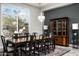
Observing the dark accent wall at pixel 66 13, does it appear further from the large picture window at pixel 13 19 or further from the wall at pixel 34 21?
the large picture window at pixel 13 19

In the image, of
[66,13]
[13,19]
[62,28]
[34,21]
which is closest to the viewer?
[13,19]

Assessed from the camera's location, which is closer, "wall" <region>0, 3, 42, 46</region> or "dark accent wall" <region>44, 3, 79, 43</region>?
"wall" <region>0, 3, 42, 46</region>

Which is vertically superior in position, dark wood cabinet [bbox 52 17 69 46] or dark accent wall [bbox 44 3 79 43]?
dark accent wall [bbox 44 3 79 43]

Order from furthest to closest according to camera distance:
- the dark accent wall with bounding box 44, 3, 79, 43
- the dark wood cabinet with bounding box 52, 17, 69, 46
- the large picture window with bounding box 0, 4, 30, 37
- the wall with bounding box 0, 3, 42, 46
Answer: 1. the dark wood cabinet with bounding box 52, 17, 69, 46
2. the dark accent wall with bounding box 44, 3, 79, 43
3. the wall with bounding box 0, 3, 42, 46
4. the large picture window with bounding box 0, 4, 30, 37

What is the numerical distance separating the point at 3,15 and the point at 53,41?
1.83 metres

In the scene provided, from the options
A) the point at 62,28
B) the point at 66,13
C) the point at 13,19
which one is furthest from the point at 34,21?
the point at 62,28

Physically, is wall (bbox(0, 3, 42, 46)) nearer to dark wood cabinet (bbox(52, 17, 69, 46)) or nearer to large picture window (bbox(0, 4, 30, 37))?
large picture window (bbox(0, 4, 30, 37))

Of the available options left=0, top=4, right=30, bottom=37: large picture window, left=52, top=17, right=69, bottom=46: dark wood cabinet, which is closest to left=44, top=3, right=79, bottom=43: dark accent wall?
left=52, top=17, right=69, bottom=46: dark wood cabinet

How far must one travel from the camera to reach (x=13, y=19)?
242 cm

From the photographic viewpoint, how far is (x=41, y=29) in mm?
2746

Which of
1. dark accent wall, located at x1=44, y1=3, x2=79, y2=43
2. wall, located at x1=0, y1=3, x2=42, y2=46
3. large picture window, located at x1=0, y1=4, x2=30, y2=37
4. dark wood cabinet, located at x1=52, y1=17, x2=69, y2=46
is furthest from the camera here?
dark wood cabinet, located at x1=52, y1=17, x2=69, y2=46

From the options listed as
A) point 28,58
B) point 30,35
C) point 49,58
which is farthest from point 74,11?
point 28,58

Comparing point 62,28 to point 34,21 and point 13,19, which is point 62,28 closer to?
point 34,21

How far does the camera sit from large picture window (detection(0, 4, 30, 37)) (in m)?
2.37
